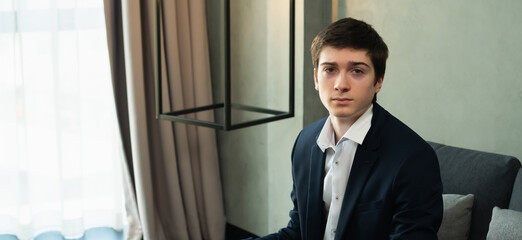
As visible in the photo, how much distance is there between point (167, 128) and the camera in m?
2.82

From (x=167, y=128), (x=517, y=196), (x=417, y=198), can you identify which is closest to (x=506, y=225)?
(x=517, y=196)

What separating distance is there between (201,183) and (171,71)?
1.98 feet

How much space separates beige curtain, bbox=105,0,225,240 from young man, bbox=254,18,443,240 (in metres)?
1.44

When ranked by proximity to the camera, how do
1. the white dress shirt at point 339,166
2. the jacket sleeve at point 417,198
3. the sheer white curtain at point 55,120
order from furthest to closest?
the sheer white curtain at point 55,120, the white dress shirt at point 339,166, the jacket sleeve at point 417,198

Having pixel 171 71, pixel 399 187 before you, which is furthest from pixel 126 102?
pixel 399 187

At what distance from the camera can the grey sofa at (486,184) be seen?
5.74 ft

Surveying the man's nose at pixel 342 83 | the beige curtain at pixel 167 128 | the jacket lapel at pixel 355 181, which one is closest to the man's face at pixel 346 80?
the man's nose at pixel 342 83

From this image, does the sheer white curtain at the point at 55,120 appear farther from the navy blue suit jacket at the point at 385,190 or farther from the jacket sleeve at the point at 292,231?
the navy blue suit jacket at the point at 385,190

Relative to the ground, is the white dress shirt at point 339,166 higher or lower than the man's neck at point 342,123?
lower

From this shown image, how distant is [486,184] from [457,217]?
0.45ft

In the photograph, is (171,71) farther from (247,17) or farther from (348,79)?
(348,79)

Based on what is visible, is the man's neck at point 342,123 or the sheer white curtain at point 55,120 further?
the sheer white curtain at point 55,120

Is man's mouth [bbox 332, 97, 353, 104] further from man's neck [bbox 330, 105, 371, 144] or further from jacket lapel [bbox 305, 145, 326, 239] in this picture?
jacket lapel [bbox 305, 145, 326, 239]

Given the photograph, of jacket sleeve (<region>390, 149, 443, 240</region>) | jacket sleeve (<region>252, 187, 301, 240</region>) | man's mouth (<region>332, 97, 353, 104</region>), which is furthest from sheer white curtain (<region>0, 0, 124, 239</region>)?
jacket sleeve (<region>390, 149, 443, 240</region>)
